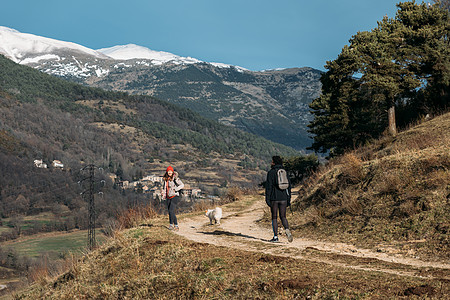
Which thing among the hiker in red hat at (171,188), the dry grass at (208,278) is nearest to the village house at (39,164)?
the hiker in red hat at (171,188)

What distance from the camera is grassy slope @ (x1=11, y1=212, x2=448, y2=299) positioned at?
19.7 ft

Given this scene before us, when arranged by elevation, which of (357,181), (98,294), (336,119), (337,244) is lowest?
(98,294)

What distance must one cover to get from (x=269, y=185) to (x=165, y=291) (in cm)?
435

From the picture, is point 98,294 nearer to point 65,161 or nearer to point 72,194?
point 72,194

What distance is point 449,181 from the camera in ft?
36.0

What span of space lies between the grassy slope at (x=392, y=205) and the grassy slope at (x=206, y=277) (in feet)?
9.64

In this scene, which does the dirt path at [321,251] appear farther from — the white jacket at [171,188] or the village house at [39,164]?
the village house at [39,164]

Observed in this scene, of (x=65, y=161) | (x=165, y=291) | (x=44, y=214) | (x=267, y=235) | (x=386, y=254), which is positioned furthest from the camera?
(x=65, y=161)

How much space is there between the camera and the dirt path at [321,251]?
23.4 feet

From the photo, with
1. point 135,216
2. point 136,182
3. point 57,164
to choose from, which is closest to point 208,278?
point 135,216

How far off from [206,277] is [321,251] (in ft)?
10.0

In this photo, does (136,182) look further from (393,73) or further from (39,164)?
(393,73)

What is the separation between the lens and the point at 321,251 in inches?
366

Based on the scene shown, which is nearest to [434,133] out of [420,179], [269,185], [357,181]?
[357,181]
